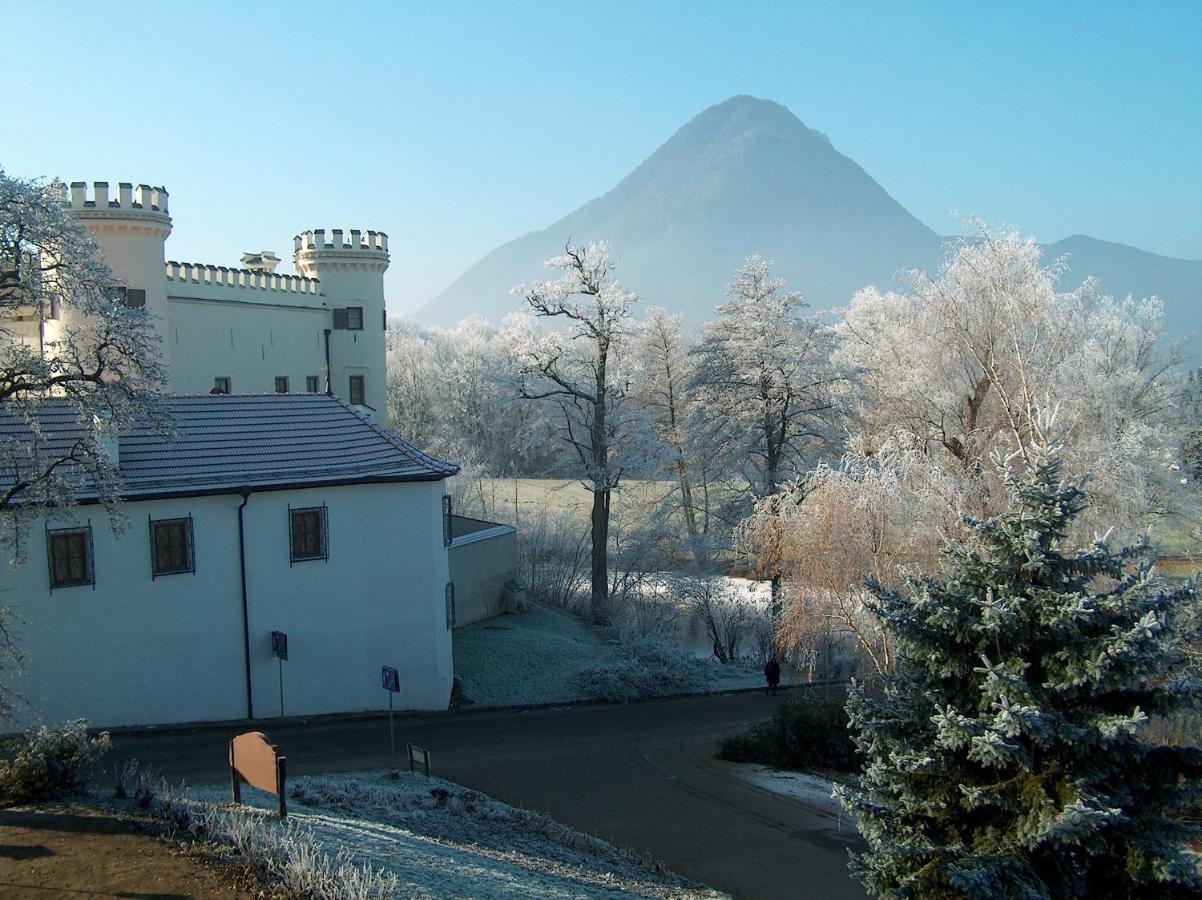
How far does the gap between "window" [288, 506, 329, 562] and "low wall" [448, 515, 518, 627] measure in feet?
32.4

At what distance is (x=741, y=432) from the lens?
35312 mm

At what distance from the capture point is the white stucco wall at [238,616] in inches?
743

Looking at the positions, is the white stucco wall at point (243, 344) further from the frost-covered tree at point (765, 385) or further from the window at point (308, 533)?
the frost-covered tree at point (765, 385)

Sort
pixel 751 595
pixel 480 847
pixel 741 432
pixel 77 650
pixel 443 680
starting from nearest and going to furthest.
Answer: pixel 480 847 < pixel 77 650 < pixel 443 680 < pixel 741 432 < pixel 751 595

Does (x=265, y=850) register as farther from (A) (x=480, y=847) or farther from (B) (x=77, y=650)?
(B) (x=77, y=650)

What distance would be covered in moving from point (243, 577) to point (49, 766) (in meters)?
9.21

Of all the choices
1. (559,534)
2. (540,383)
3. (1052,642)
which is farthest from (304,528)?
(559,534)

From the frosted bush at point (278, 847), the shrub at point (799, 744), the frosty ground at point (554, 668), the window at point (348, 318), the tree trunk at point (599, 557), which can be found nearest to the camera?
the frosted bush at point (278, 847)

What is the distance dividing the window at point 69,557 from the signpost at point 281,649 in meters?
3.60

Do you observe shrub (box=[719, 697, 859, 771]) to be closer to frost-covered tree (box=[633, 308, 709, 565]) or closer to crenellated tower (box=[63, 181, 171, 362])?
frost-covered tree (box=[633, 308, 709, 565])

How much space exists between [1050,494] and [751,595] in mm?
29145

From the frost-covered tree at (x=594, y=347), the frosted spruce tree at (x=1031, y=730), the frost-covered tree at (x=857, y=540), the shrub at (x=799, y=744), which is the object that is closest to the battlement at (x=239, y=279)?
the frost-covered tree at (x=594, y=347)

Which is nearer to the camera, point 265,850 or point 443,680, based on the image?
point 265,850

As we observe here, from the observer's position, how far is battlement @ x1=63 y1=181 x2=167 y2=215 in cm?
2969
